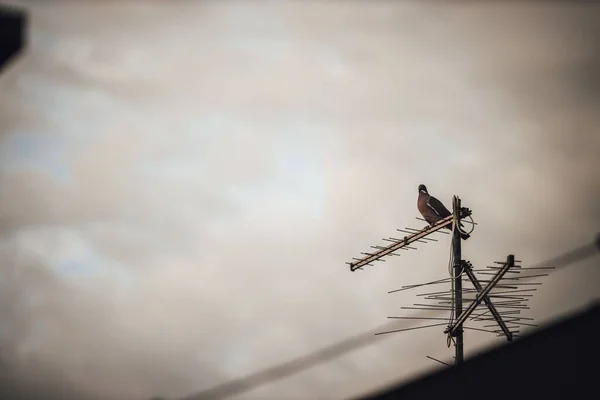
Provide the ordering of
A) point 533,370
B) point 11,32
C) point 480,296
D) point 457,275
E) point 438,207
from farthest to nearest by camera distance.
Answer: point 438,207, point 457,275, point 480,296, point 533,370, point 11,32

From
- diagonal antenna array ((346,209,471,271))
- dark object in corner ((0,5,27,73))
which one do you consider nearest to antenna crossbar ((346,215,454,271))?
diagonal antenna array ((346,209,471,271))

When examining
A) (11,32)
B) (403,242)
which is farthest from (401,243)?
(11,32)

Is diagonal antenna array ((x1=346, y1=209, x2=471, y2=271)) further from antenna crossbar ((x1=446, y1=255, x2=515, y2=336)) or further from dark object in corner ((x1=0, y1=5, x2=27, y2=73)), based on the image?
dark object in corner ((x1=0, y1=5, x2=27, y2=73))

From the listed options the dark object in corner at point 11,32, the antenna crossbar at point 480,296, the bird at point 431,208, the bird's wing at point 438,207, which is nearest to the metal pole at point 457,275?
the antenna crossbar at point 480,296

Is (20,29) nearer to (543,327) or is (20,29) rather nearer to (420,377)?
(420,377)

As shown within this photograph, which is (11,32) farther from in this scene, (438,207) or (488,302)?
(438,207)

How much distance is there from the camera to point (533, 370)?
25.0 ft

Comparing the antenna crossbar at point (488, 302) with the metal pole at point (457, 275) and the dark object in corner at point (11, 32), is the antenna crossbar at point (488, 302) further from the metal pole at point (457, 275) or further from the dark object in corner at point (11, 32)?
the dark object in corner at point (11, 32)

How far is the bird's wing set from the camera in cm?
1527

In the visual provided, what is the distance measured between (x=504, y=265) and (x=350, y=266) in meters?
3.29

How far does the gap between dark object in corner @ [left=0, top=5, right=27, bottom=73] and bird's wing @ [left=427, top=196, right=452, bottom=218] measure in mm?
10457

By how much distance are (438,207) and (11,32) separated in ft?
35.3

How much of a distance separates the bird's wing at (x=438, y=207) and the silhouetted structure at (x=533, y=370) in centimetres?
757

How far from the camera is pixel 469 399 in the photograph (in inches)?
299
